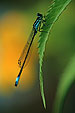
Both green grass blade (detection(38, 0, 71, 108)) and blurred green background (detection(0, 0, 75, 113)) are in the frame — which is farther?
blurred green background (detection(0, 0, 75, 113))

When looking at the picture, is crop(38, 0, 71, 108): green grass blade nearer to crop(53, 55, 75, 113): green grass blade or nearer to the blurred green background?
crop(53, 55, 75, 113): green grass blade

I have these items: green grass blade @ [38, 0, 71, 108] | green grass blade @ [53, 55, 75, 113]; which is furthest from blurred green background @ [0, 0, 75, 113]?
green grass blade @ [38, 0, 71, 108]

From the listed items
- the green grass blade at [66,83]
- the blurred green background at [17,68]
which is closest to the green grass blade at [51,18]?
the green grass blade at [66,83]

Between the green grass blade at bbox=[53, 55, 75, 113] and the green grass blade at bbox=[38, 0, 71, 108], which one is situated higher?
the green grass blade at bbox=[38, 0, 71, 108]

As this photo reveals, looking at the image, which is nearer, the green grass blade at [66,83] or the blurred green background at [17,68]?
the green grass blade at [66,83]

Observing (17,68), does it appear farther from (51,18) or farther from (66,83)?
(51,18)

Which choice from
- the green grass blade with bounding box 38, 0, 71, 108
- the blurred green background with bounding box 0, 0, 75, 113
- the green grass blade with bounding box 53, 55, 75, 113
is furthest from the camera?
the blurred green background with bounding box 0, 0, 75, 113

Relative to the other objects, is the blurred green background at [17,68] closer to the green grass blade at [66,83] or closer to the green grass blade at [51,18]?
the green grass blade at [66,83]

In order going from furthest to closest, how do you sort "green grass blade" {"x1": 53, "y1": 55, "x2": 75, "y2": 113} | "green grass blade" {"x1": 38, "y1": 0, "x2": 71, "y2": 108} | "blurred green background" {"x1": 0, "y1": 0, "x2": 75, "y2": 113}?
"blurred green background" {"x1": 0, "y1": 0, "x2": 75, "y2": 113} → "green grass blade" {"x1": 53, "y1": 55, "x2": 75, "y2": 113} → "green grass blade" {"x1": 38, "y1": 0, "x2": 71, "y2": 108}

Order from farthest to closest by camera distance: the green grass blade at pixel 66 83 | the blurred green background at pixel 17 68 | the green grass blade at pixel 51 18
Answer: the blurred green background at pixel 17 68 → the green grass blade at pixel 66 83 → the green grass blade at pixel 51 18

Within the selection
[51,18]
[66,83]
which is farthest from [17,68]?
[51,18]

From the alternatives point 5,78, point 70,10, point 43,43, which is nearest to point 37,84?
point 5,78
